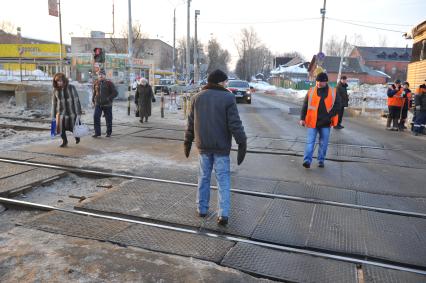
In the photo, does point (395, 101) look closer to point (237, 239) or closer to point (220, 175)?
point (220, 175)

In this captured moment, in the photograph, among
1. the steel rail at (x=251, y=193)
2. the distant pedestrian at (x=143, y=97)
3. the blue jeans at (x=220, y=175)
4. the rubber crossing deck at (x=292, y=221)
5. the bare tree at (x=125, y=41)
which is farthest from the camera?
the bare tree at (x=125, y=41)

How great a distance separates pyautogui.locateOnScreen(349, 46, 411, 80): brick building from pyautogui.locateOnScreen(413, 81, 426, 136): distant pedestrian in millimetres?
92572

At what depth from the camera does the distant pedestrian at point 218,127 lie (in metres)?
4.62

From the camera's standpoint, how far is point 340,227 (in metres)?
4.85

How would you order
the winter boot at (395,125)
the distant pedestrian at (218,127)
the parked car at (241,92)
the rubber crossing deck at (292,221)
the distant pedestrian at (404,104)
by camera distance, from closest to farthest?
the rubber crossing deck at (292,221)
the distant pedestrian at (218,127)
the distant pedestrian at (404,104)
the winter boot at (395,125)
the parked car at (241,92)

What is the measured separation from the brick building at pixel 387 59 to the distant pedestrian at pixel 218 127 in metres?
102

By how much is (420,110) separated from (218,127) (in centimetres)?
1004

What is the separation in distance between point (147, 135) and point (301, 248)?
7.85 m

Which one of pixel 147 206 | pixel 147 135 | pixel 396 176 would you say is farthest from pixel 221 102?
pixel 147 135

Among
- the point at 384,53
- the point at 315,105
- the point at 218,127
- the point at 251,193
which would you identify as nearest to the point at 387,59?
the point at 384,53

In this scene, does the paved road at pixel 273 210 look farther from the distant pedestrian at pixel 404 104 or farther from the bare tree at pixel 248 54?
the bare tree at pixel 248 54

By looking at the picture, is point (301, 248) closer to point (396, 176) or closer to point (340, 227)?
point (340, 227)

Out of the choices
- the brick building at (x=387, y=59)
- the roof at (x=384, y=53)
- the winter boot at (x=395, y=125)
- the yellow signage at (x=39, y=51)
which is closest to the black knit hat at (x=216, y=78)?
the winter boot at (x=395, y=125)

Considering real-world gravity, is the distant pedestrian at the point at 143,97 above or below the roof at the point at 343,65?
below
